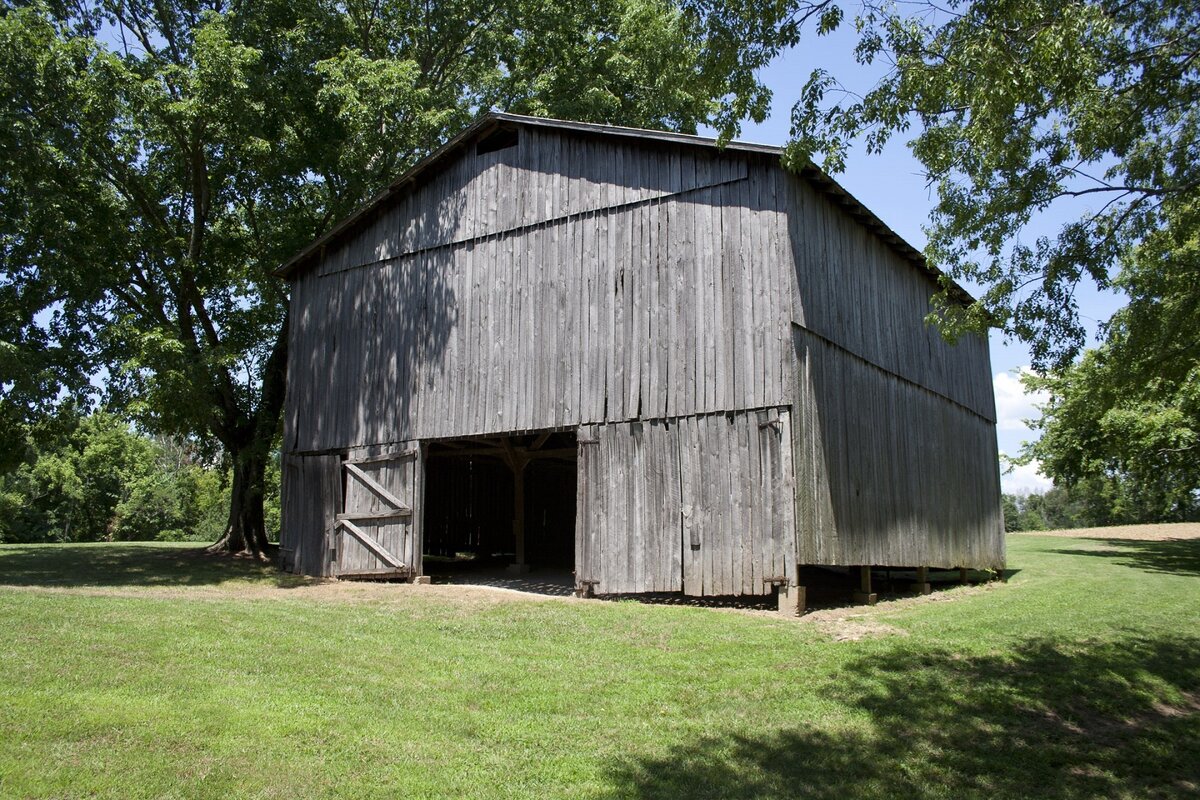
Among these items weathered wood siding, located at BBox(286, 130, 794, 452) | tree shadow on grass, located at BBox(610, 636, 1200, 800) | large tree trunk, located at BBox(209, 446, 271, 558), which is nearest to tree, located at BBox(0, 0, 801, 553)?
large tree trunk, located at BBox(209, 446, 271, 558)

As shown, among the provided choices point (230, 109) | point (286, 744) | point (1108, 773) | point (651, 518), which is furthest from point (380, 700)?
point (230, 109)

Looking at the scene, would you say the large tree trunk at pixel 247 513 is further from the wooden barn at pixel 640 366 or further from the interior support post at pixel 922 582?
the interior support post at pixel 922 582

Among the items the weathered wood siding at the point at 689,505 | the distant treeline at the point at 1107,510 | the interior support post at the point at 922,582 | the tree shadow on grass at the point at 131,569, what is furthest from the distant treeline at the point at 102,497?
the distant treeline at the point at 1107,510

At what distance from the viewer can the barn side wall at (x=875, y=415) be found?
13227mm

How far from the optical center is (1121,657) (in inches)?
387

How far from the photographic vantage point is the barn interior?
22219 mm

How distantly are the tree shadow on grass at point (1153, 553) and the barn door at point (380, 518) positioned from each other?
55.1 feet

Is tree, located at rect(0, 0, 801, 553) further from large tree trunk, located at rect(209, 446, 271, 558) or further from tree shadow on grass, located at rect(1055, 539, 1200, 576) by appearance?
tree shadow on grass, located at rect(1055, 539, 1200, 576)

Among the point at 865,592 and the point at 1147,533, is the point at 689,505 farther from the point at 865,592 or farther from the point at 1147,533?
the point at 1147,533

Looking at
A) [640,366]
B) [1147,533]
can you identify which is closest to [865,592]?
[640,366]

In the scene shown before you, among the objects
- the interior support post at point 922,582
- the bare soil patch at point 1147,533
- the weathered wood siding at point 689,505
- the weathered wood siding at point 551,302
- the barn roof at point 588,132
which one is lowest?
the interior support post at point 922,582

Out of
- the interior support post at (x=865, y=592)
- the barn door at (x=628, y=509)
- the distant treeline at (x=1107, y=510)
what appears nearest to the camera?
the barn door at (x=628, y=509)

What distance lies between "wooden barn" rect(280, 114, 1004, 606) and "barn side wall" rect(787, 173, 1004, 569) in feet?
0.22

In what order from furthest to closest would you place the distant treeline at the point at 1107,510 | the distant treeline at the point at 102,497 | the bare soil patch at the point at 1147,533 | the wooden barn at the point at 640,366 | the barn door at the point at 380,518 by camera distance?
the distant treeline at the point at 1107,510
the distant treeline at the point at 102,497
the bare soil patch at the point at 1147,533
the barn door at the point at 380,518
the wooden barn at the point at 640,366
